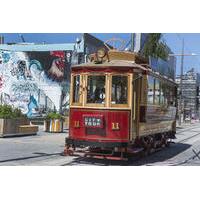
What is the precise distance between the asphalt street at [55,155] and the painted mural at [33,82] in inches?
194

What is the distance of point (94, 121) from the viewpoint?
468 inches

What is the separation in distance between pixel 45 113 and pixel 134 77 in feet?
35.2

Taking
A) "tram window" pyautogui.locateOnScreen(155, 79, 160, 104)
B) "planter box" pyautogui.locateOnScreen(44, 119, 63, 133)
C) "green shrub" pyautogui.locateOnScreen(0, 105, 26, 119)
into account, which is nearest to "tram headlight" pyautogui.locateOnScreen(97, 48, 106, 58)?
"tram window" pyautogui.locateOnScreen(155, 79, 160, 104)

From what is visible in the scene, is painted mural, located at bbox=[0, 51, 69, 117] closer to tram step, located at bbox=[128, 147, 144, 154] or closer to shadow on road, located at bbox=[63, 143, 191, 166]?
shadow on road, located at bbox=[63, 143, 191, 166]

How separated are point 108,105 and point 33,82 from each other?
12.4 m

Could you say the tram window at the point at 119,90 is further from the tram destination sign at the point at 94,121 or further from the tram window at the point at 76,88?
the tram window at the point at 76,88

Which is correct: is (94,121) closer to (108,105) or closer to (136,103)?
(108,105)

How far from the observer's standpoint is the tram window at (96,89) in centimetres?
1199

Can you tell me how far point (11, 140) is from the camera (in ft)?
54.7
